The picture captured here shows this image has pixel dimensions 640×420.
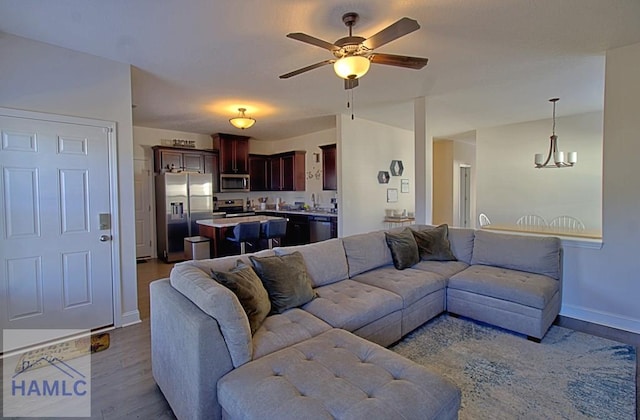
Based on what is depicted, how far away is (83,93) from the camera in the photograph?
9.78ft

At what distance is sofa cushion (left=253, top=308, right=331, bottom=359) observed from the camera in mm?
1825

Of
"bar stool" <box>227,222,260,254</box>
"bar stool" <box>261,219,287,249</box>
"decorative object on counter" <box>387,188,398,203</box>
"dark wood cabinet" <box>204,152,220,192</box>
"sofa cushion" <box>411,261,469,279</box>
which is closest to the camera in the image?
"sofa cushion" <box>411,261,469,279</box>

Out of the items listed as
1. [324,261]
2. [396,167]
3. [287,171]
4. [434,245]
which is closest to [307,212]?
[287,171]

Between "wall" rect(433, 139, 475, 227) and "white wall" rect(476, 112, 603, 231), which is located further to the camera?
"wall" rect(433, 139, 475, 227)

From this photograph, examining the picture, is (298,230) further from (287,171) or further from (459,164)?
(459,164)

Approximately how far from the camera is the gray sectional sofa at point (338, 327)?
139cm

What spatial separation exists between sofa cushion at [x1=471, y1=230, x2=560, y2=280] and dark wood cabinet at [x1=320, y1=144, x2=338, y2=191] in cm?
329

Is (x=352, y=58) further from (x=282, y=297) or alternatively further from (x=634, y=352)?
(x=634, y=352)

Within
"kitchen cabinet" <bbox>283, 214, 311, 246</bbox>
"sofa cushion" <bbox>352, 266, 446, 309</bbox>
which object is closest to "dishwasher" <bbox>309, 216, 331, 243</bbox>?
"kitchen cabinet" <bbox>283, 214, 311, 246</bbox>

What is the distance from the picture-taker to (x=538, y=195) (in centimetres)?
641

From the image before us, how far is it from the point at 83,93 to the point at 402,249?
358cm

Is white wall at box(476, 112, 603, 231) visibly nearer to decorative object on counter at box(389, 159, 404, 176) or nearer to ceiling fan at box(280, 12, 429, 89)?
decorative object on counter at box(389, 159, 404, 176)

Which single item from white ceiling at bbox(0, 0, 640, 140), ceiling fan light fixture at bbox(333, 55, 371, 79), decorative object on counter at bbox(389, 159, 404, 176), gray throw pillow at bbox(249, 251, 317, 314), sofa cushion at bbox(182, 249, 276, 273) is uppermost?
white ceiling at bbox(0, 0, 640, 140)

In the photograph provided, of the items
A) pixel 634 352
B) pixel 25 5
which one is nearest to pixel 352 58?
pixel 25 5
